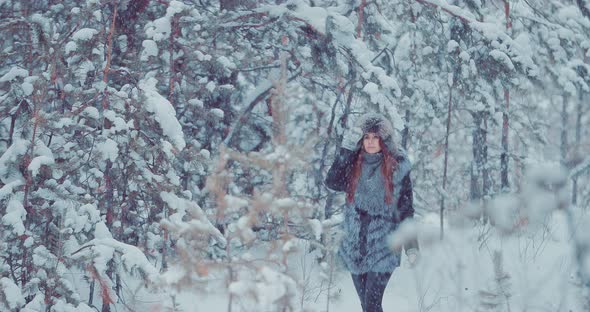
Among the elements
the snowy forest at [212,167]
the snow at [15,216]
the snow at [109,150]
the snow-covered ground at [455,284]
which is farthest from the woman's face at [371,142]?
the snow at [15,216]

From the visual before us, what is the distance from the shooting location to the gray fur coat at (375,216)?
429 centimetres

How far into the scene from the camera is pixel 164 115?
170 inches

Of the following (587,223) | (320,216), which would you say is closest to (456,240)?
(587,223)

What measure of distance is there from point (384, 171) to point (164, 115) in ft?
6.16

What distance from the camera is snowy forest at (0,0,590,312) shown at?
2871 mm

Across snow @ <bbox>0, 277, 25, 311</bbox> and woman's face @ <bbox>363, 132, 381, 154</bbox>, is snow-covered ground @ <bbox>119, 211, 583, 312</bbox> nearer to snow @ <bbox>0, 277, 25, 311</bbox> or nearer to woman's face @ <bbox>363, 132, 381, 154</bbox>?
woman's face @ <bbox>363, 132, 381, 154</bbox>

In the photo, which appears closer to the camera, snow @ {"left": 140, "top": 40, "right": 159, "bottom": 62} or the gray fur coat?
the gray fur coat

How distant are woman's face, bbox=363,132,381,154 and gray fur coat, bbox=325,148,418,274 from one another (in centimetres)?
5

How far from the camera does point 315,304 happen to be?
529 cm

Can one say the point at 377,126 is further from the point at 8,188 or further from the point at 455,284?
the point at 8,188

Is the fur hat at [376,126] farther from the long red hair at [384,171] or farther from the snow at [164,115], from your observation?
the snow at [164,115]

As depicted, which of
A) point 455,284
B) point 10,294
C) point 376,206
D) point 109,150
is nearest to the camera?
point 10,294

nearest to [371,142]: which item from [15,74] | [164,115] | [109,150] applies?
[164,115]

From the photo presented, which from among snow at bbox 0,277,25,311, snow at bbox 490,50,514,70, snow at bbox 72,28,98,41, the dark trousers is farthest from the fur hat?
snow at bbox 0,277,25,311
